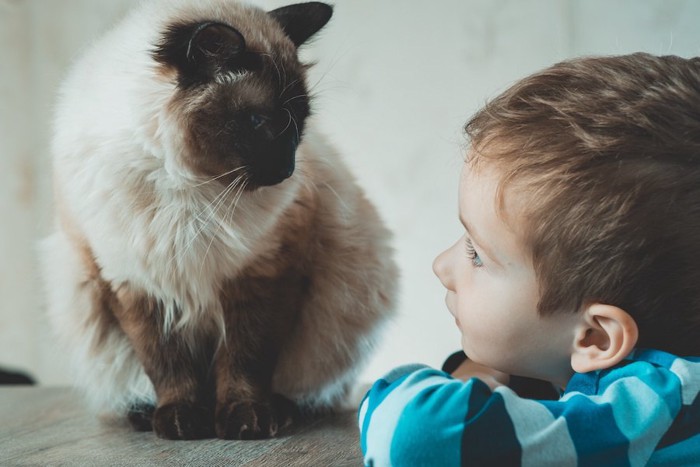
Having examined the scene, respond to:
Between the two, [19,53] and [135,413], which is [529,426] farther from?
[19,53]

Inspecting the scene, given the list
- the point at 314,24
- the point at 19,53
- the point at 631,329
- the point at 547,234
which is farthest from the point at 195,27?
the point at 19,53

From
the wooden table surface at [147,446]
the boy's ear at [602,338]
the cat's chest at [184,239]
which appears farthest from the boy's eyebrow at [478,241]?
the cat's chest at [184,239]

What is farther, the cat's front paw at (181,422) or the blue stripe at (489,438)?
the cat's front paw at (181,422)

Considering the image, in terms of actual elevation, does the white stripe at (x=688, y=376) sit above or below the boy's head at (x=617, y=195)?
below

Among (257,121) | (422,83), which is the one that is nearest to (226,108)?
(257,121)

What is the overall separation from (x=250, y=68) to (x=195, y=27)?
10cm

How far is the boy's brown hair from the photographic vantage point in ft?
2.41

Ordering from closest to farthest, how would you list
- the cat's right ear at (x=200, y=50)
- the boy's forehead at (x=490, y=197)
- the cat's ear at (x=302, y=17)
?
the boy's forehead at (x=490, y=197) → the cat's right ear at (x=200, y=50) → the cat's ear at (x=302, y=17)

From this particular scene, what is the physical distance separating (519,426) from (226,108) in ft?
2.15

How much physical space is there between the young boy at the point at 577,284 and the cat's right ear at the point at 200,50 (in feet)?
1.45

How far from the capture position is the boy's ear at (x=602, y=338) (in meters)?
0.75

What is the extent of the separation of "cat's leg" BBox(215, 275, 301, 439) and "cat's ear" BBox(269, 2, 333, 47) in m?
0.40

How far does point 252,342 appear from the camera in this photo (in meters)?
1.22

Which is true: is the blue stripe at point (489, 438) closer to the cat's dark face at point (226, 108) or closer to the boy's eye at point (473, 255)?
the boy's eye at point (473, 255)
